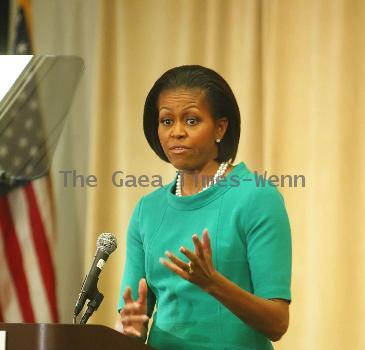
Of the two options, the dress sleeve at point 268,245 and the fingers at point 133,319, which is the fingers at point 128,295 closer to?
the fingers at point 133,319

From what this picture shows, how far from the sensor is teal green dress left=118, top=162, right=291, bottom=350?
163 centimetres

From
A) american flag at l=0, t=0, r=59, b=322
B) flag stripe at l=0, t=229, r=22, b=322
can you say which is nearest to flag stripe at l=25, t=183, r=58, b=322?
american flag at l=0, t=0, r=59, b=322

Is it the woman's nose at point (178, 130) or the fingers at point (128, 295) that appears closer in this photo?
the fingers at point (128, 295)

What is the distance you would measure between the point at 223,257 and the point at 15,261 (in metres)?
1.80

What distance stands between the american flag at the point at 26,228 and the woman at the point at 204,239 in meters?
1.47

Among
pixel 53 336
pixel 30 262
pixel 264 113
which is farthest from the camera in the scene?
pixel 30 262

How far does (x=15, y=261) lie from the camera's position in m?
3.27

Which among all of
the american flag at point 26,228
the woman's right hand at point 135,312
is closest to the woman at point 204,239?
the woman's right hand at point 135,312

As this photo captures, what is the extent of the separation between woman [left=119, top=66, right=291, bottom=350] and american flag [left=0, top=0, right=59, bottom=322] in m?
1.47

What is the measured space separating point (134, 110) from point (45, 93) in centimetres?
39

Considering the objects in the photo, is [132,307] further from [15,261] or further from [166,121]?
[15,261]

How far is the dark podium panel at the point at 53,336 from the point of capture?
1.35 meters

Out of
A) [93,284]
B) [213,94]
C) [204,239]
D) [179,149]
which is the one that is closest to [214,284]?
[204,239]

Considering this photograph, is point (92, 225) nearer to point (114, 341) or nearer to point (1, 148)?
point (1, 148)
